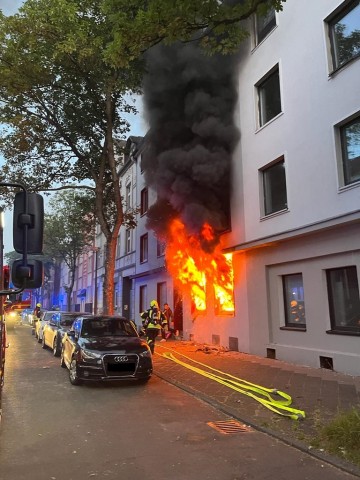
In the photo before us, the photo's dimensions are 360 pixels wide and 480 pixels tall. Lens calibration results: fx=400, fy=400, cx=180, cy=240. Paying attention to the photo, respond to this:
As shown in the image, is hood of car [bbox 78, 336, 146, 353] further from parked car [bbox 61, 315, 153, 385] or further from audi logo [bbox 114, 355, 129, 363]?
audi logo [bbox 114, 355, 129, 363]

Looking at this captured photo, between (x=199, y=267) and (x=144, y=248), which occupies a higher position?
(x=144, y=248)

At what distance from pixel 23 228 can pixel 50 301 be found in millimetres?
67207

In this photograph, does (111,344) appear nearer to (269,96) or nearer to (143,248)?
(269,96)

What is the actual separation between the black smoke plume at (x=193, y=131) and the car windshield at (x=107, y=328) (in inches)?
210

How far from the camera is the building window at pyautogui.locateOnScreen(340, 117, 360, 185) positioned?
30.1ft

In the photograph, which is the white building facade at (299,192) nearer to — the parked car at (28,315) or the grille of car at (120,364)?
the grille of car at (120,364)

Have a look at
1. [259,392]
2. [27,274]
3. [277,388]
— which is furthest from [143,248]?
[27,274]

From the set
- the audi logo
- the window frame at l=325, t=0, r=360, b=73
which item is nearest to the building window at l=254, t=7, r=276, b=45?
the window frame at l=325, t=0, r=360, b=73

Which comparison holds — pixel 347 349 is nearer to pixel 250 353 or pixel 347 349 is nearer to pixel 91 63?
pixel 250 353

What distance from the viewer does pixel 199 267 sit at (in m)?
15.7

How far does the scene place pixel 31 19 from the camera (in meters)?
12.4

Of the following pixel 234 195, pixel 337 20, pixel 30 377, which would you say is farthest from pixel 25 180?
pixel 337 20

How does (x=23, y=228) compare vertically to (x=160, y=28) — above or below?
below

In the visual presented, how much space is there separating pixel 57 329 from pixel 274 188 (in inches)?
333
